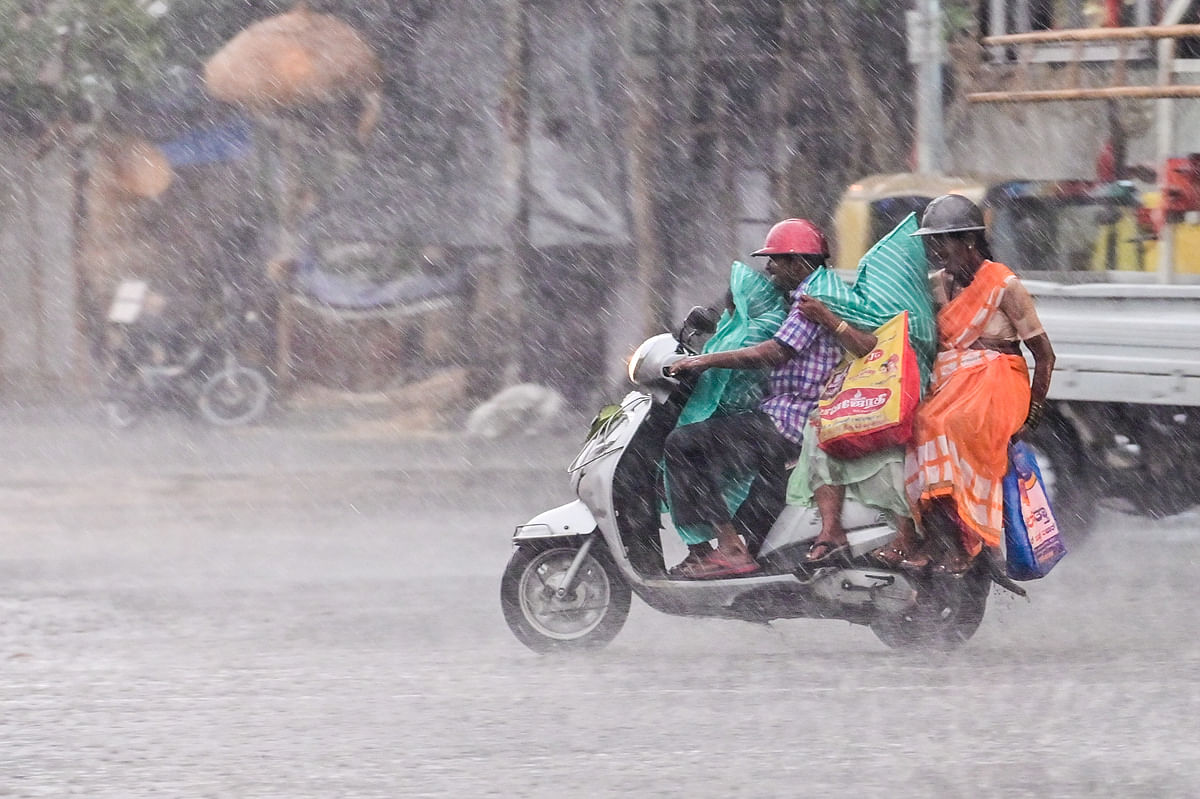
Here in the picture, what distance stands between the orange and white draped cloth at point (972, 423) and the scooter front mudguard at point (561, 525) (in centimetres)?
106

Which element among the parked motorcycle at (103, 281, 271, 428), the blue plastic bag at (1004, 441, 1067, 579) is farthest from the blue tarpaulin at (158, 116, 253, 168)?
the blue plastic bag at (1004, 441, 1067, 579)

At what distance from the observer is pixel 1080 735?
15.3 feet

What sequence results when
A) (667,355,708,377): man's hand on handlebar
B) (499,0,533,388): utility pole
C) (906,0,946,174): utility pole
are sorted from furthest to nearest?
(499,0,533,388): utility pole
(906,0,946,174): utility pole
(667,355,708,377): man's hand on handlebar

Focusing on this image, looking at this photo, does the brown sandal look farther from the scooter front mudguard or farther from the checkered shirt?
the scooter front mudguard

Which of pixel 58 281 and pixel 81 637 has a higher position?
pixel 81 637

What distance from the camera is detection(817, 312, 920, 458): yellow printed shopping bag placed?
5371 mm

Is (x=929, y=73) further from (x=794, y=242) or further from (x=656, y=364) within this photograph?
(x=656, y=364)

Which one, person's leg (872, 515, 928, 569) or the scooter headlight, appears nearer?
person's leg (872, 515, 928, 569)

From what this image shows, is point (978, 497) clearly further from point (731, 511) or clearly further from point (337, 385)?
point (337, 385)

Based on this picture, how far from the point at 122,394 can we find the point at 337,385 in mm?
2127

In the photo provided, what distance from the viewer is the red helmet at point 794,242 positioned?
5555mm

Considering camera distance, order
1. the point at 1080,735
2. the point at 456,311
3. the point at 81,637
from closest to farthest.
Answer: the point at 1080,735, the point at 81,637, the point at 456,311

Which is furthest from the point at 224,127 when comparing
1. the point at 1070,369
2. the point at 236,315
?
the point at 1070,369

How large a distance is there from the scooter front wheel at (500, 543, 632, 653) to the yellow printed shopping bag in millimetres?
894
